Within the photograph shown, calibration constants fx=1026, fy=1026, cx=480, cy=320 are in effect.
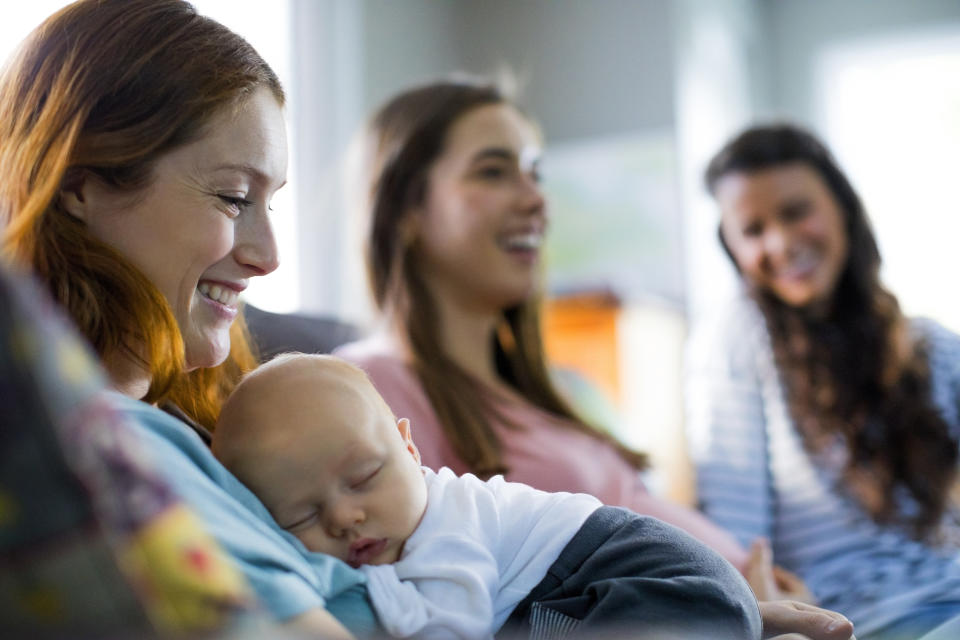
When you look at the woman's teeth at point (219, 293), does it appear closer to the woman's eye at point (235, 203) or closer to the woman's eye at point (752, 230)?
the woman's eye at point (235, 203)

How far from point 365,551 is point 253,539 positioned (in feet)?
0.40

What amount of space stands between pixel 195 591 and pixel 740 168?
5.35 feet

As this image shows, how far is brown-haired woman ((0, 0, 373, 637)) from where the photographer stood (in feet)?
2.38

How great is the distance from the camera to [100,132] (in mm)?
729

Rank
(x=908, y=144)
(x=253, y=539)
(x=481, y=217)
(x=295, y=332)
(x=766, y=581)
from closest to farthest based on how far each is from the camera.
→ 1. (x=253, y=539)
2. (x=766, y=581)
3. (x=295, y=332)
4. (x=481, y=217)
5. (x=908, y=144)

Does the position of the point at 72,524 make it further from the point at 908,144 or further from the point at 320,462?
the point at 908,144

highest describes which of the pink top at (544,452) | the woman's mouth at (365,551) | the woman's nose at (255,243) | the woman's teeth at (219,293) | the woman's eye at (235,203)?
the woman's eye at (235,203)

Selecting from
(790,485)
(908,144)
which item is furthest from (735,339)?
(908,144)

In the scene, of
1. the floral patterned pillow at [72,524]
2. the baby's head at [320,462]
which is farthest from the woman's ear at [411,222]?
the floral patterned pillow at [72,524]

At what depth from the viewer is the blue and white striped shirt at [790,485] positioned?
1.34m

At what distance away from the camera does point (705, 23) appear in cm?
446

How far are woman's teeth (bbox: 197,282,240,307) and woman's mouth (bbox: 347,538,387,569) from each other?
0.80 ft

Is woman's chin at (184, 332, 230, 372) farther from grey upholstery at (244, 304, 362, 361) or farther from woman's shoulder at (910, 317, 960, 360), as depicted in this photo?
woman's shoulder at (910, 317, 960, 360)

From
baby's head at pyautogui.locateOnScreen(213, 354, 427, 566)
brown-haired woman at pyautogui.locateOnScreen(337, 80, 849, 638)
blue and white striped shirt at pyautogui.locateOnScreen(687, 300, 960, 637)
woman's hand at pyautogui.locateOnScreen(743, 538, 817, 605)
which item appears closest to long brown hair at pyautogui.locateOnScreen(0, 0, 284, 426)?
baby's head at pyautogui.locateOnScreen(213, 354, 427, 566)
